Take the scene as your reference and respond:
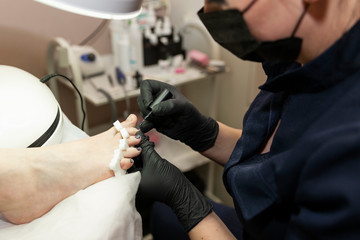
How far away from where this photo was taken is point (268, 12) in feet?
1.89

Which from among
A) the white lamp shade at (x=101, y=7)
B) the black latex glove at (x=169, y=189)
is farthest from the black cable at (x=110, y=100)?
the white lamp shade at (x=101, y=7)

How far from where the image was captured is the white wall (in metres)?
1.46

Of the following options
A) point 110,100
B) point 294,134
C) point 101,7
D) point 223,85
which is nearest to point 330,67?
point 294,134

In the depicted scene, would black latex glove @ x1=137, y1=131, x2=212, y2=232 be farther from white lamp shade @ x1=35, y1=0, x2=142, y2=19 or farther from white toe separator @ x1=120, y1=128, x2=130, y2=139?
white lamp shade @ x1=35, y1=0, x2=142, y2=19

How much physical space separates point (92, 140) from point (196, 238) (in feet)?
1.12

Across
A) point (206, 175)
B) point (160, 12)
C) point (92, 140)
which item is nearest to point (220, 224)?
point (92, 140)

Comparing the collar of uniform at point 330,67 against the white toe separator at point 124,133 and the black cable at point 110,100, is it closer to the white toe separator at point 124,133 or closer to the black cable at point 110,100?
the white toe separator at point 124,133

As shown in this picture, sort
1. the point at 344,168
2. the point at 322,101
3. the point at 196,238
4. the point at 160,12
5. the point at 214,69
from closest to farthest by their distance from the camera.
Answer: the point at 344,168
the point at 322,101
the point at 196,238
the point at 214,69
the point at 160,12

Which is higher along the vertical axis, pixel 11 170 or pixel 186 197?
pixel 11 170

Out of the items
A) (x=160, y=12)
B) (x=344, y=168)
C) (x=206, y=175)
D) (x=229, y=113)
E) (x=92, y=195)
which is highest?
(x=160, y=12)

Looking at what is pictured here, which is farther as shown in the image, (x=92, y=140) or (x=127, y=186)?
(x=92, y=140)

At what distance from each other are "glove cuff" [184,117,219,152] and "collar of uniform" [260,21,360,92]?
13.3 inches

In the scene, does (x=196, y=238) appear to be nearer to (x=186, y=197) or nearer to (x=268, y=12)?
(x=186, y=197)

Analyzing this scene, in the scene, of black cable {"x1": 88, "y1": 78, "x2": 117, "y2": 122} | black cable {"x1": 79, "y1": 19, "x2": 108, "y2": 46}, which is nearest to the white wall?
black cable {"x1": 79, "y1": 19, "x2": 108, "y2": 46}
